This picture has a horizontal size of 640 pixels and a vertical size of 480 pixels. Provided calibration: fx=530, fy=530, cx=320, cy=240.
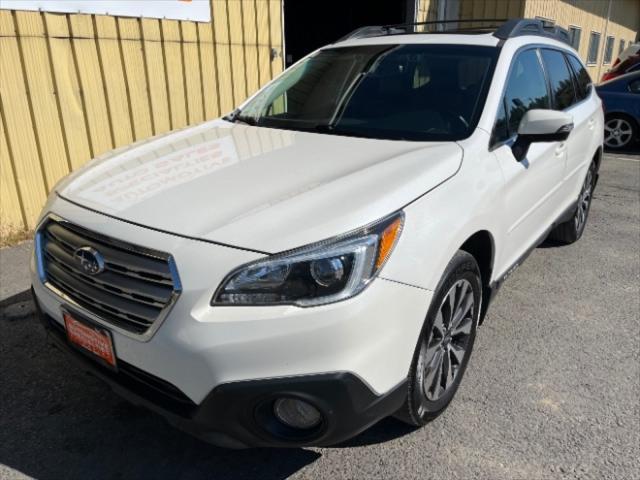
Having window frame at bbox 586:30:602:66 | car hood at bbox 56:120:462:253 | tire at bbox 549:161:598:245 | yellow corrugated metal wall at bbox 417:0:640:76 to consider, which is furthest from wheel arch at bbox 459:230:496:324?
window frame at bbox 586:30:602:66

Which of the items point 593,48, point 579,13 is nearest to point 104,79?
point 579,13

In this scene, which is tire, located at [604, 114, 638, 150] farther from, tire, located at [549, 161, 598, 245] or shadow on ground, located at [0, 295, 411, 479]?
shadow on ground, located at [0, 295, 411, 479]

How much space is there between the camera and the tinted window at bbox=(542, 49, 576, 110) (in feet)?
12.1

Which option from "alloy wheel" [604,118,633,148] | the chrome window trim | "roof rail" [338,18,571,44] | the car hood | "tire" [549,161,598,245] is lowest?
"alloy wheel" [604,118,633,148]

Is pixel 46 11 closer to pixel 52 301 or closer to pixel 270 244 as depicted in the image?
pixel 52 301

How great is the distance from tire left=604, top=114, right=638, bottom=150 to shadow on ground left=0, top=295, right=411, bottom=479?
889cm

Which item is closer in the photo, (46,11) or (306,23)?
(46,11)

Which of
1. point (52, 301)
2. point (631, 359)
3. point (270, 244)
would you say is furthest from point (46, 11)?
point (631, 359)

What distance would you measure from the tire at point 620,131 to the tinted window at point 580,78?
5.35m

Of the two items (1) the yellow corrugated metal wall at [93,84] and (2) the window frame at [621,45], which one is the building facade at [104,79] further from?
(2) the window frame at [621,45]

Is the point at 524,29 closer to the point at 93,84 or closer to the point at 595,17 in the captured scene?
the point at 93,84

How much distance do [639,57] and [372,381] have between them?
1437 centimetres

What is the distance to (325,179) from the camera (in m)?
2.19

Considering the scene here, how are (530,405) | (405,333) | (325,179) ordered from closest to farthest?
(405,333)
(325,179)
(530,405)
